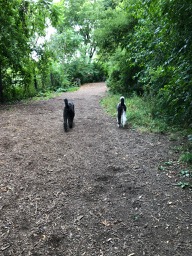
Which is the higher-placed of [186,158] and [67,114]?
[67,114]

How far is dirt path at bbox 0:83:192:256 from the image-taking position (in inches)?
106

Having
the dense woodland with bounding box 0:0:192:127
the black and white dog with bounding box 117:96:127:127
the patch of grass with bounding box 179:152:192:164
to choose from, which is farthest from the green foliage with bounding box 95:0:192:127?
the black and white dog with bounding box 117:96:127:127

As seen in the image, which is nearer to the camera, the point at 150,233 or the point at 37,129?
the point at 150,233

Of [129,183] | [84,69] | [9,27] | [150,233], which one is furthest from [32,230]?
[84,69]

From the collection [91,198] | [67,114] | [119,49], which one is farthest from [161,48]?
[119,49]

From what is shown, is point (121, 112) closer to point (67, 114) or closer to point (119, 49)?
point (67, 114)

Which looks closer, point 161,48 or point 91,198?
point 91,198

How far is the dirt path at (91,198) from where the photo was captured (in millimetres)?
2693

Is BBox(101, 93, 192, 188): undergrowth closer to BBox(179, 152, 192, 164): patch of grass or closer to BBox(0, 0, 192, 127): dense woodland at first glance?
BBox(179, 152, 192, 164): patch of grass

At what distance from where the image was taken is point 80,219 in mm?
3113

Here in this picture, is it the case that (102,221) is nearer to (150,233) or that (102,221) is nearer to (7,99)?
(150,233)

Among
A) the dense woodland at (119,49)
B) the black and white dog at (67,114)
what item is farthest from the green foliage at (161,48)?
the black and white dog at (67,114)

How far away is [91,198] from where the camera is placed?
141 inches

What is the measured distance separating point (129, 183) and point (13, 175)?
7.18 feet
